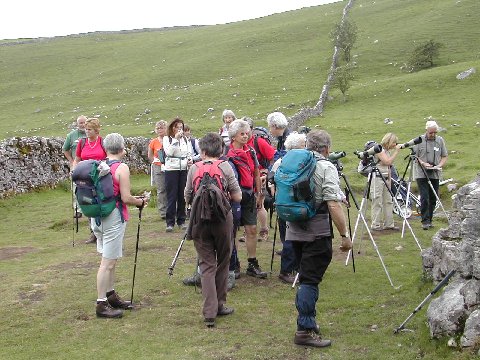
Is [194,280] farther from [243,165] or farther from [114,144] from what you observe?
[114,144]

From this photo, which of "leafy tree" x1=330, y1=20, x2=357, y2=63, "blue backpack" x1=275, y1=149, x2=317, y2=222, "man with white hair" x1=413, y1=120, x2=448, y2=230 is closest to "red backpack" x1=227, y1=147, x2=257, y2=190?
"blue backpack" x1=275, y1=149, x2=317, y2=222

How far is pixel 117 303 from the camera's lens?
882cm

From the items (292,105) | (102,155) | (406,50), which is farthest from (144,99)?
(102,155)

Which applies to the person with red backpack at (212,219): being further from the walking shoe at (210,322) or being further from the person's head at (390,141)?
the person's head at (390,141)

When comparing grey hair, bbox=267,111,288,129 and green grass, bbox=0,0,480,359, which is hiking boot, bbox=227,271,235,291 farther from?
grey hair, bbox=267,111,288,129

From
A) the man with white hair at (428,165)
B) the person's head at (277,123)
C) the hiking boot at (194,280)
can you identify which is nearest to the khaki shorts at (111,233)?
the hiking boot at (194,280)

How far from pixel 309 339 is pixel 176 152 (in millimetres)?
7464

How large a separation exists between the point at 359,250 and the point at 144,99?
41294 mm

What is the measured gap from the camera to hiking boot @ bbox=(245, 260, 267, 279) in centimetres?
1050

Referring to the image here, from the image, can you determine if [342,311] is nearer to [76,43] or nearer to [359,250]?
[359,250]

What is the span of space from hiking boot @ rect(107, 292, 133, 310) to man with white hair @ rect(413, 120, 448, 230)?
8.48 m

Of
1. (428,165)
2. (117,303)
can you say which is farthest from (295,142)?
(428,165)

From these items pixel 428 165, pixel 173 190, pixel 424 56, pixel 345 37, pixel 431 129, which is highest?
pixel 345 37

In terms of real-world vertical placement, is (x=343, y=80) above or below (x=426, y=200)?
above
